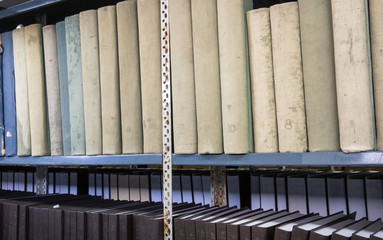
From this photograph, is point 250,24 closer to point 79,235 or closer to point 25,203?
point 79,235

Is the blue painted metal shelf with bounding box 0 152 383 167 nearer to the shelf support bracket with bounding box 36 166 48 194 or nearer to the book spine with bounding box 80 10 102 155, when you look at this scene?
the book spine with bounding box 80 10 102 155

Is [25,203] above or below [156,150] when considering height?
below

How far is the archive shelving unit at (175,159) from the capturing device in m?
0.66

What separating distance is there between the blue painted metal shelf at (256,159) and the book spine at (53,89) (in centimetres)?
5

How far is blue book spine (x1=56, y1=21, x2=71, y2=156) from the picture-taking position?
1.05 meters

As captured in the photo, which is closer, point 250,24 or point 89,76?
point 250,24

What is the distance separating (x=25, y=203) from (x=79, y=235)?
28 centimetres

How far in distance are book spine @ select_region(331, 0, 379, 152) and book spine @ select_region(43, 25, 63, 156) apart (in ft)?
2.58

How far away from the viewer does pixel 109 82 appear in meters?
0.97

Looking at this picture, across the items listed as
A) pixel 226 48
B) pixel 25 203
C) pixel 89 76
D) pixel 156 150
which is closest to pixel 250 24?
pixel 226 48

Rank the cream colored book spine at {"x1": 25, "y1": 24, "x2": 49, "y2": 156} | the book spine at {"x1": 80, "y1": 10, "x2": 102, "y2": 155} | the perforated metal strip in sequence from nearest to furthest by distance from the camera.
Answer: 1. the perforated metal strip
2. the book spine at {"x1": 80, "y1": 10, "x2": 102, "y2": 155}
3. the cream colored book spine at {"x1": 25, "y1": 24, "x2": 49, "y2": 156}

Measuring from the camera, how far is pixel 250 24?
780 mm

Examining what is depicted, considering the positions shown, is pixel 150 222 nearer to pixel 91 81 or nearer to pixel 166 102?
pixel 166 102

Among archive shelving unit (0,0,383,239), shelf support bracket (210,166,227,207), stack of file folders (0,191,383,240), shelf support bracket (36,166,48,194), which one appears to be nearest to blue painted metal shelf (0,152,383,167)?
archive shelving unit (0,0,383,239)
